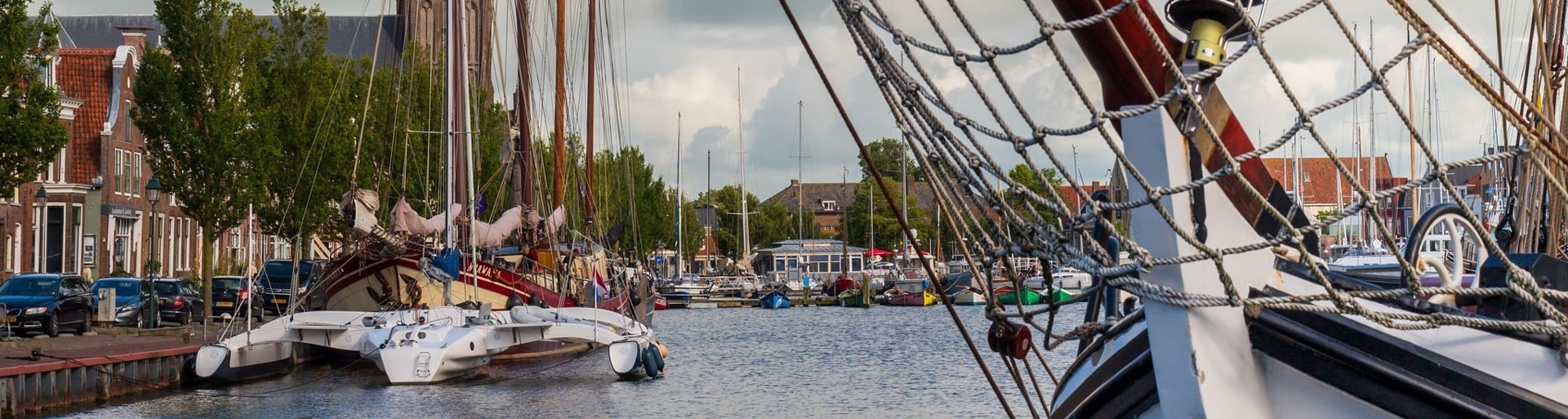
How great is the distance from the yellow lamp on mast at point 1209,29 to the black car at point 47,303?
24.2 metres

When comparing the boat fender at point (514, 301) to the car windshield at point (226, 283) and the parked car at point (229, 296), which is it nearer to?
the parked car at point (229, 296)

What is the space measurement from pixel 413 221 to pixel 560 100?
1043cm

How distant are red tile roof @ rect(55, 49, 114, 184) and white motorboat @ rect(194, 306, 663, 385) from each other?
1062 inches

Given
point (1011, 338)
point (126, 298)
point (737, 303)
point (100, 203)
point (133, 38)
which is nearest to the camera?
point (1011, 338)

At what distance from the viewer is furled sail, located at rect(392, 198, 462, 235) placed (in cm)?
2658

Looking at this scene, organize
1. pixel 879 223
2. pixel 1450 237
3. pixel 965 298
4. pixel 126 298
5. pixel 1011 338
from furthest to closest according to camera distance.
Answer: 1. pixel 879 223
2. pixel 965 298
3. pixel 126 298
4. pixel 1011 338
5. pixel 1450 237

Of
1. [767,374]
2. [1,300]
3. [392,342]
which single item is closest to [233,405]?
[392,342]

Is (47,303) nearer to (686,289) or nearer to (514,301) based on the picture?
(514,301)

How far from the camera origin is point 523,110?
31.8 m

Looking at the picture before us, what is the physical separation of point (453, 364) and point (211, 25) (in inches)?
577

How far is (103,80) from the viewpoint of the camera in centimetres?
5062

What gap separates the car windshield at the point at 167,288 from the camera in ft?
112

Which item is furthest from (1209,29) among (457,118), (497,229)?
(497,229)

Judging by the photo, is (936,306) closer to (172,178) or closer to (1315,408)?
(172,178)
